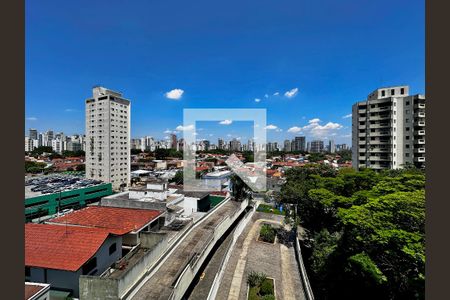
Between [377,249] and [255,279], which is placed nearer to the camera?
[377,249]

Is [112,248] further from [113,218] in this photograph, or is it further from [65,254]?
[113,218]

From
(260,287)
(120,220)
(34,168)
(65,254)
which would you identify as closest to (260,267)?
(260,287)

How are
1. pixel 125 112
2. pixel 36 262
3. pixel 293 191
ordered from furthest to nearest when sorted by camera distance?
pixel 125 112
pixel 293 191
pixel 36 262

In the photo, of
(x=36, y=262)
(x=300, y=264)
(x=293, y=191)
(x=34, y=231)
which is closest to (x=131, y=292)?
(x=36, y=262)

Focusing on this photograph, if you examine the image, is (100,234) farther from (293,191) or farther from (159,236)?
(293,191)

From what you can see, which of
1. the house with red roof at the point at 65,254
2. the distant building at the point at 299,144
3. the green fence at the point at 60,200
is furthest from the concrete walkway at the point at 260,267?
the distant building at the point at 299,144

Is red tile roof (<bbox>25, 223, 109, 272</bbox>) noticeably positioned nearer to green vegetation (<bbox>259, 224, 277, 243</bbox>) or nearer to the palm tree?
green vegetation (<bbox>259, 224, 277, 243</bbox>)
